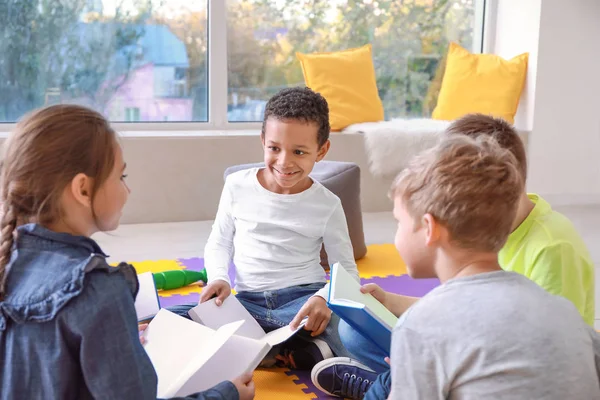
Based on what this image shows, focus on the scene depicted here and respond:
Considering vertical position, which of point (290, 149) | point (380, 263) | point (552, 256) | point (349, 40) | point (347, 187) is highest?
point (349, 40)

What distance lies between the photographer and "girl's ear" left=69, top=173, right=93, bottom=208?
3.23 feet

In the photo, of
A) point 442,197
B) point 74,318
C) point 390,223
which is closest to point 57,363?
point 74,318

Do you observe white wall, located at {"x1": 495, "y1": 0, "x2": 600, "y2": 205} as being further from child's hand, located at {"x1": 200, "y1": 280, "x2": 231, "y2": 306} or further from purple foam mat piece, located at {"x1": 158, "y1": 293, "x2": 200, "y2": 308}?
child's hand, located at {"x1": 200, "y1": 280, "x2": 231, "y2": 306}

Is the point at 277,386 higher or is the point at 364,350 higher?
the point at 364,350

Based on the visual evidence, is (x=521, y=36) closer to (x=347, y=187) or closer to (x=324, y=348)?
(x=347, y=187)

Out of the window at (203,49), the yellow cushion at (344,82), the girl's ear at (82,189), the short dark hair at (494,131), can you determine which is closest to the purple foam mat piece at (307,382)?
the short dark hair at (494,131)

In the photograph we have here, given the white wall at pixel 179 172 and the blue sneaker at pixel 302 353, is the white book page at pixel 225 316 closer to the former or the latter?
the blue sneaker at pixel 302 353

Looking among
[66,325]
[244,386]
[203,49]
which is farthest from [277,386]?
[203,49]

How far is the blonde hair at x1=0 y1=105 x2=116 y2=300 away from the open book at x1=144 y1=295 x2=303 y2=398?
41 cm

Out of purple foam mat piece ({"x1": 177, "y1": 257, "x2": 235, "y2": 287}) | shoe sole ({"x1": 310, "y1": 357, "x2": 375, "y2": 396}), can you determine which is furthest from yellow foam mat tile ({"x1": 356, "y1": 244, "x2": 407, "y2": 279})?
shoe sole ({"x1": 310, "y1": 357, "x2": 375, "y2": 396})

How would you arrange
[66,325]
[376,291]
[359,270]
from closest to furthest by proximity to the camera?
[66,325]
[376,291]
[359,270]

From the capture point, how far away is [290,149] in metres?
1.74

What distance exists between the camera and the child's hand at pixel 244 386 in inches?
47.9

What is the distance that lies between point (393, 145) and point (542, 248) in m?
2.15
